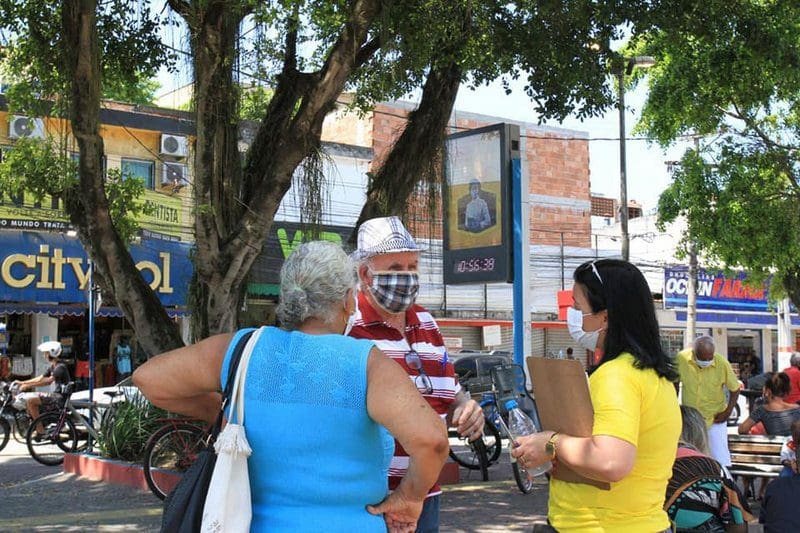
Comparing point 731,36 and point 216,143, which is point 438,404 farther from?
point 731,36

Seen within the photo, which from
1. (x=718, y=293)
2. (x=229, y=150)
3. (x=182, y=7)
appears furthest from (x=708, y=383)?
(x=718, y=293)

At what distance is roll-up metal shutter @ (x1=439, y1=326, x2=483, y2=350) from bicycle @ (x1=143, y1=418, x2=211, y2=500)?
2147 centimetres

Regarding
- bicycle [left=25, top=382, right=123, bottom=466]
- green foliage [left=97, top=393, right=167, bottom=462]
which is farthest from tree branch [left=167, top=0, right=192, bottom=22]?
bicycle [left=25, top=382, right=123, bottom=466]

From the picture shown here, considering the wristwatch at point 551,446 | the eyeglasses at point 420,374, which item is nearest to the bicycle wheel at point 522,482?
the eyeglasses at point 420,374

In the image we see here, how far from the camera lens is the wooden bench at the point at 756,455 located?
892cm

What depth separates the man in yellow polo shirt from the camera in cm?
887

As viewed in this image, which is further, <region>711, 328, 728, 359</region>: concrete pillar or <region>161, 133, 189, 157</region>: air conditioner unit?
<region>711, 328, 728, 359</region>: concrete pillar

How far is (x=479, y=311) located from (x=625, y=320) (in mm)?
28505

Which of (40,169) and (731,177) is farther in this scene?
(731,177)

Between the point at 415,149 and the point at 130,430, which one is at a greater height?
the point at 415,149

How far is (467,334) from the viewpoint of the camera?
31.6 m

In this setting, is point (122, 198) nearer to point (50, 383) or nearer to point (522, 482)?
point (50, 383)

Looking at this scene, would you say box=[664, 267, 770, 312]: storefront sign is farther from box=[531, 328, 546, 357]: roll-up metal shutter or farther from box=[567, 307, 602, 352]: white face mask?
box=[567, 307, 602, 352]: white face mask

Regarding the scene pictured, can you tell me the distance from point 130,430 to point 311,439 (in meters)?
9.22
